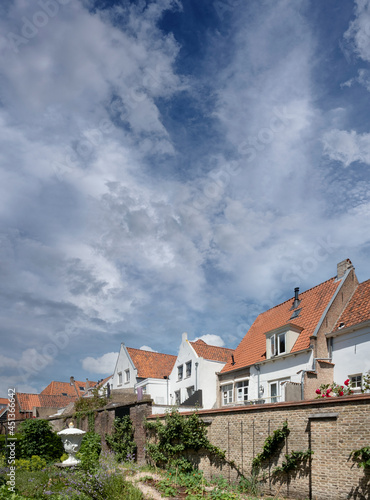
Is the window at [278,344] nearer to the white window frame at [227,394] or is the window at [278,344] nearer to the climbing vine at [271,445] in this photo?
the white window frame at [227,394]

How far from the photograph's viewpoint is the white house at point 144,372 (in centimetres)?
3596

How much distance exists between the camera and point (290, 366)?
22.2 m

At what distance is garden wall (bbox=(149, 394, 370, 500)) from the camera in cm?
1115

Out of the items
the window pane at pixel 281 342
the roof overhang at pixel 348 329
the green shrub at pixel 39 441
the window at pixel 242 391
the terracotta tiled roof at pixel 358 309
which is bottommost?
the green shrub at pixel 39 441

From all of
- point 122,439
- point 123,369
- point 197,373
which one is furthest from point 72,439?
point 123,369

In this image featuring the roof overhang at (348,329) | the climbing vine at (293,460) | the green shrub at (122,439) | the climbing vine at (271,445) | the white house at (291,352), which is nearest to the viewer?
the climbing vine at (293,460)

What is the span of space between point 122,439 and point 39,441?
6.09m

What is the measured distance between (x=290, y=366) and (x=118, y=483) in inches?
494

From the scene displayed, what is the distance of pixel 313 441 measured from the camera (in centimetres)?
1220

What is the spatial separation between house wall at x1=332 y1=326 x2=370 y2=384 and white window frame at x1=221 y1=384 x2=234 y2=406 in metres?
8.50

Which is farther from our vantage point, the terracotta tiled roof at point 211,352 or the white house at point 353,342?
the terracotta tiled roof at point 211,352

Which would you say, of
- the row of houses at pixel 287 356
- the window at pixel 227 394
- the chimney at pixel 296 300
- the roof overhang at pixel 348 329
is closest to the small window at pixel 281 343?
the row of houses at pixel 287 356

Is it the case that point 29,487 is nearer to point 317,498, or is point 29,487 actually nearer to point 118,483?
point 118,483

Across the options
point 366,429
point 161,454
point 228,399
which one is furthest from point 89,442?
point 366,429
